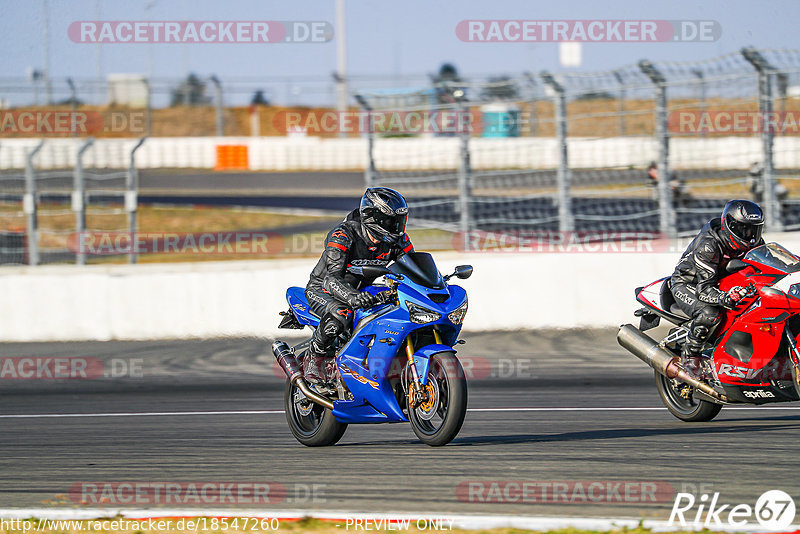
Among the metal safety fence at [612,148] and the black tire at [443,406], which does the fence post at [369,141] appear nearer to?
the metal safety fence at [612,148]

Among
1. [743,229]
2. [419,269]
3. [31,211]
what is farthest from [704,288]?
[31,211]

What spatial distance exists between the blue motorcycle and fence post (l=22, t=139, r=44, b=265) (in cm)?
774

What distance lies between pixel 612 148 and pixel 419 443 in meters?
7.88

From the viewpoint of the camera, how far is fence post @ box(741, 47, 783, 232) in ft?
→ 42.2

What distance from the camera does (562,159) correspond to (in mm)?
13594

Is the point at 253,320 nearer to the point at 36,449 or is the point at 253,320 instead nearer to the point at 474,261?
the point at 474,261

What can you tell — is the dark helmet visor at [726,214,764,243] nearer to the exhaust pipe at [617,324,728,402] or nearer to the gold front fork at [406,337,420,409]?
the exhaust pipe at [617,324,728,402]

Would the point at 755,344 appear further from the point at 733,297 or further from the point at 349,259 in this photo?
the point at 349,259

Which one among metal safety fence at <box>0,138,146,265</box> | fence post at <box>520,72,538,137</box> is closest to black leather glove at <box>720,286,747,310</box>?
fence post at <box>520,72,538,137</box>

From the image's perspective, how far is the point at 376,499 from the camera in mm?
5715

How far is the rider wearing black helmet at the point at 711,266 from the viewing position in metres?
7.93

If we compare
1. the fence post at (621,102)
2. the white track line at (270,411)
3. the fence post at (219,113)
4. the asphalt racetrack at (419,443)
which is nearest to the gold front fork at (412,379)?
the asphalt racetrack at (419,443)

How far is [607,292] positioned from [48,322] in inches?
251

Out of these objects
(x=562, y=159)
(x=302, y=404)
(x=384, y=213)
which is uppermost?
(x=562, y=159)
